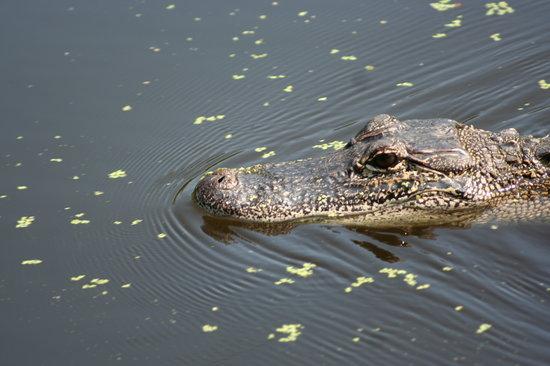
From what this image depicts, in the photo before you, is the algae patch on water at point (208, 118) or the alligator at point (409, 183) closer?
the alligator at point (409, 183)

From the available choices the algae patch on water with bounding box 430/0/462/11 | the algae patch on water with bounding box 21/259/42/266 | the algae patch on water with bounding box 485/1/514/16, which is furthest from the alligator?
the algae patch on water with bounding box 430/0/462/11

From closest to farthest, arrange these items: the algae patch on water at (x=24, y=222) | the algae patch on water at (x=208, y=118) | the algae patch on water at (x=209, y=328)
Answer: the algae patch on water at (x=209, y=328) < the algae patch on water at (x=24, y=222) < the algae patch on water at (x=208, y=118)

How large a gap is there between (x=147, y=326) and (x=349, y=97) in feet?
16.5

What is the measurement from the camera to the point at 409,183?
878 centimetres

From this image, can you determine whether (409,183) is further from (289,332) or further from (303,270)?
(289,332)

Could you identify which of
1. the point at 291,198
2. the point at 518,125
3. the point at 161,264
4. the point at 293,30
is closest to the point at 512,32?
the point at 518,125

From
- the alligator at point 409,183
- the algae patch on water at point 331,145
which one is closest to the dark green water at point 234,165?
the algae patch on water at point 331,145

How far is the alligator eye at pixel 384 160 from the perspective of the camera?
8.65m

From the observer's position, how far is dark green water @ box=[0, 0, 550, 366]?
7.43m

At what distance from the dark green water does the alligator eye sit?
0.73 meters

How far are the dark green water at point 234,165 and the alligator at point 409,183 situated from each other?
22 cm

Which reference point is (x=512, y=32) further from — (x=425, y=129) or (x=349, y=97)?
(x=425, y=129)

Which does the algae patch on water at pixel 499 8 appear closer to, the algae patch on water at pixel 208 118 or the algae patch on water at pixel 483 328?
the algae patch on water at pixel 208 118

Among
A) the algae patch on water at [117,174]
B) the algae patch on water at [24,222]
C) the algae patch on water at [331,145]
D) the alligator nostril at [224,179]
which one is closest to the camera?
the alligator nostril at [224,179]
